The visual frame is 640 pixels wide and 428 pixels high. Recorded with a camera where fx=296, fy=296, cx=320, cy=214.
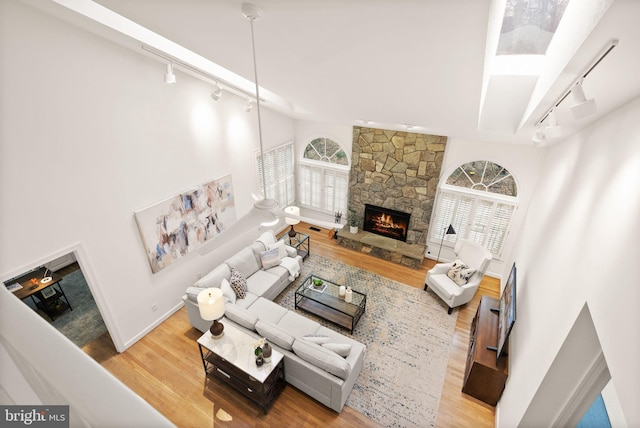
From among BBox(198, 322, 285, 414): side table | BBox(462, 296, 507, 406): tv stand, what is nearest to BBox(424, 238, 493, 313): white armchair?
BBox(462, 296, 507, 406): tv stand

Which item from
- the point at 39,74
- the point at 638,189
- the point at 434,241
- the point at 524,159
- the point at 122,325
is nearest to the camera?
the point at 638,189

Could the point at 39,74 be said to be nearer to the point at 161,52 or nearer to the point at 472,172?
the point at 161,52

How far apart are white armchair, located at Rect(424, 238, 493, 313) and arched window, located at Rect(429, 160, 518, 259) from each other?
49 cm

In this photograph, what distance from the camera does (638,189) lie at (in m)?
1.65

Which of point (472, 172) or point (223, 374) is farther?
point (472, 172)

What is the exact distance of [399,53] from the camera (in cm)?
246

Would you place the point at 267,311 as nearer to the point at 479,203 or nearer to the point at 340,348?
the point at 340,348

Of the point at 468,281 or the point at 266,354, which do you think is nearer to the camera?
the point at 266,354

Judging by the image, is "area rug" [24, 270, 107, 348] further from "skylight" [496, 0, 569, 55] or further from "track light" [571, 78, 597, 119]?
"skylight" [496, 0, 569, 55]

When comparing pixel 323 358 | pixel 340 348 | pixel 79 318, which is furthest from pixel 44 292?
pixel 340 348

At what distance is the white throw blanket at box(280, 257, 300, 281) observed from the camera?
5754 mm

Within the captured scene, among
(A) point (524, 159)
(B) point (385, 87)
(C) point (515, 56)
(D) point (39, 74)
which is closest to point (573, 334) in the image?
(C) point (515, 56)

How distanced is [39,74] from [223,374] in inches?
156

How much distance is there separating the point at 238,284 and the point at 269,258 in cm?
90
